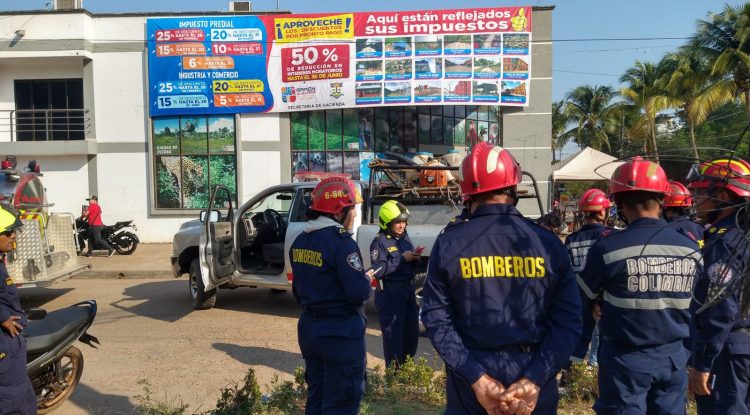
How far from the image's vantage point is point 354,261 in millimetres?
3400

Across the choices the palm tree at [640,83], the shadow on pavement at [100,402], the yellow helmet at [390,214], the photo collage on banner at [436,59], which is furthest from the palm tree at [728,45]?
the shadow on pavement at [100,402]

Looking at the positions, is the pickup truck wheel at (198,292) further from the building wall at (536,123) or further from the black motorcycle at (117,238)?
the building wall at (536,123)

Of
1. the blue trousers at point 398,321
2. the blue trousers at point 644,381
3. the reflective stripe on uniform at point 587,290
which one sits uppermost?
the reflective stripe on uniform at point 587,290

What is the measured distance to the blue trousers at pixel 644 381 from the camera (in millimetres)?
2605

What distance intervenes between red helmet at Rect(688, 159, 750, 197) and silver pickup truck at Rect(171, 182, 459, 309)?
4146mm

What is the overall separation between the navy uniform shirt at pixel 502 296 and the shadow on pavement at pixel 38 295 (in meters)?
8.99

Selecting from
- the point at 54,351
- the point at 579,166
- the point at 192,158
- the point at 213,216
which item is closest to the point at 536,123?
the point at 579,166

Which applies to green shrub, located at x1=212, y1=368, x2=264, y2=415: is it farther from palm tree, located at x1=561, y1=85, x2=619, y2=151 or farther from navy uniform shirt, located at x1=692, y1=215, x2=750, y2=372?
palm tree, located at x1=561, y1=85, x2=619, y2=151

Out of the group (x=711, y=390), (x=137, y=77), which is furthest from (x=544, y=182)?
(x=711, y=390)

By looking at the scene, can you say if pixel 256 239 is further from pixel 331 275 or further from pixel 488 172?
pixel 488 172

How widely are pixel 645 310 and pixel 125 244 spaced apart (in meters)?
14.6

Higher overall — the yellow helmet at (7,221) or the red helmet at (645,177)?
the red helmet at (645,177)

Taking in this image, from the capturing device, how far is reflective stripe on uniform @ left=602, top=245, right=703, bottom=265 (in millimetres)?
2607

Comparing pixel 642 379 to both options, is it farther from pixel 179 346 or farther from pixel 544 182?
pixel 544 182
